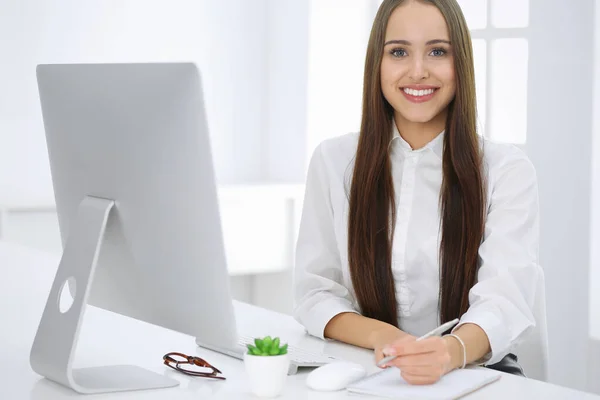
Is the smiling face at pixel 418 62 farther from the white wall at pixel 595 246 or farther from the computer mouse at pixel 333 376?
the white wall at pixel 595 246

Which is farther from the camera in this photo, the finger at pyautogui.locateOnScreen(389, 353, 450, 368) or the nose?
the nose

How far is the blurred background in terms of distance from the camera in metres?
3.20

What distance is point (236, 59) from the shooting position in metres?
4.51

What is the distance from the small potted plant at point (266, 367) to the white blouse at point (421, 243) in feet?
1.61

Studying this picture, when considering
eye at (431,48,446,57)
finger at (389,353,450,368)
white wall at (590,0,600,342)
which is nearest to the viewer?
finger at (389,353,450,368)

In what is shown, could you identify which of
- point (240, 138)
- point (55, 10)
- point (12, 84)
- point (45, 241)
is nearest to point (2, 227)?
point (45, 241)

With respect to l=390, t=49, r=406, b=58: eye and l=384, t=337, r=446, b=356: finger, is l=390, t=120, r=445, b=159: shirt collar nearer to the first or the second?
l=390, t=49, r=406, b=58: eye

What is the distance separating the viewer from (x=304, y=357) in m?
1.53

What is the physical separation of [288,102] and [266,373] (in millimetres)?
3297

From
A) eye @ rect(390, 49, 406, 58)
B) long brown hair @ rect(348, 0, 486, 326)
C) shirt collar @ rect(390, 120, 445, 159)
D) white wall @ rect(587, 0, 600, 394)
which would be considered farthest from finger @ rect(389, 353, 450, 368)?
white wall @ rect(587, 0, 600, 394)

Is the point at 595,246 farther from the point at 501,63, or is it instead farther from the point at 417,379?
the point at 417,379

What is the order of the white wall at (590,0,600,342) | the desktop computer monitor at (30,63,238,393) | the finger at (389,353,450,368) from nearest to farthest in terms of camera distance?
the desktop computer monitor at (30,63,238,393) < the finger at (389,353,450,368) < the white wall at (590,0,600,342)

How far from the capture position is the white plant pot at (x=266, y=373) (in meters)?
1.29

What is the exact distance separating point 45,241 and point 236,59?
4.34 feet
